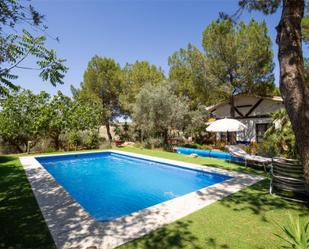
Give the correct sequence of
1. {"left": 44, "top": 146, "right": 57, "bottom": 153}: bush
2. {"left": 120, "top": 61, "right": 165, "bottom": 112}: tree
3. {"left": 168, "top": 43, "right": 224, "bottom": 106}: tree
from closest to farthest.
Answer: {"left": 44, "top": 146, "right": 57, "bottom": 153}: bush < {"left": 168, "top": 43, "right": 224, "bottom": 106}: tree < {"left": 120, "top": 61, "right": 165, "bottom": 112}: tree

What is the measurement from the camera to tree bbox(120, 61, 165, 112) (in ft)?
83.1

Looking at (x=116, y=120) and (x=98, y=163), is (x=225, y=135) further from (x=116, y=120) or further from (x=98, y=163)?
(x=116, y=120)

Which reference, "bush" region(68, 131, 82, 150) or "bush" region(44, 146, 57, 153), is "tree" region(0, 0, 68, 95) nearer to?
"bush" region(44, 146, 57, 153)

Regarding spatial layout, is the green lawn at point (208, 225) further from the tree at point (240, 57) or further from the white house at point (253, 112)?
the white house at point (253, 112)

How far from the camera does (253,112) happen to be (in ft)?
64.9

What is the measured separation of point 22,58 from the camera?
4180mm

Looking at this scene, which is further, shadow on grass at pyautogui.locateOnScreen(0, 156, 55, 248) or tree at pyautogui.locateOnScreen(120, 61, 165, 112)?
tree at pyautogui.locateOnScreen(120, 61, 165, 112)

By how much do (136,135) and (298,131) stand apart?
75.5 feet

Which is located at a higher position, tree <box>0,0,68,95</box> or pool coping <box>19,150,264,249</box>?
tree <box>0,0,68,95</box>

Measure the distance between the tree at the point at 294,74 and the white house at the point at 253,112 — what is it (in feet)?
53.7

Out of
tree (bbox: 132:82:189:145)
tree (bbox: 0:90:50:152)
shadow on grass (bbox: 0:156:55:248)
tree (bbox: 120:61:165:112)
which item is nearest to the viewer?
shadow on grass (bbox: 0:156:55:248)

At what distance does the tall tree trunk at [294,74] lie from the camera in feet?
9.57

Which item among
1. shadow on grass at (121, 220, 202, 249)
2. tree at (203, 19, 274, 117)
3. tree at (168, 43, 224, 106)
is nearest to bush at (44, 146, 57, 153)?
tree at (168, 43, 224, 106)

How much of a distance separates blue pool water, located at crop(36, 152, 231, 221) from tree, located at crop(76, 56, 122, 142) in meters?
14.1
